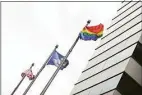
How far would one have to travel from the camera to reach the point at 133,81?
19.8 meters

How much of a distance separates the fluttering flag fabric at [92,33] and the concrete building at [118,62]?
0.93m

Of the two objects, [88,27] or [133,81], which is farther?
[88,27]

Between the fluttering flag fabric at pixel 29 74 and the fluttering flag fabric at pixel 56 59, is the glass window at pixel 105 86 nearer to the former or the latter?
the fluttering flag fabric at pixel 56 59

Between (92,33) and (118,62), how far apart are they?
4.95m

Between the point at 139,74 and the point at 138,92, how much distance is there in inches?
42.1

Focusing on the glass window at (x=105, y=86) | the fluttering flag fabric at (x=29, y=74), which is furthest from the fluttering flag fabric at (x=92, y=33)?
the fluttering flag fabric at (x=29, y=74)

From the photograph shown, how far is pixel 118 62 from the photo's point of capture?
70.8 feet

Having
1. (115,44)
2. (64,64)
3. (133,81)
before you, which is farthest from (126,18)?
(133,81)

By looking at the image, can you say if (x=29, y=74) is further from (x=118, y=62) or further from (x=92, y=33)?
(x=118, y=62)

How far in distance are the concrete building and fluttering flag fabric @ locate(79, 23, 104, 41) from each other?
934 mm

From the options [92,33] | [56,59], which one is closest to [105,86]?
[56,59]

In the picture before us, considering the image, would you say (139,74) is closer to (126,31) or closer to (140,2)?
(126,31)

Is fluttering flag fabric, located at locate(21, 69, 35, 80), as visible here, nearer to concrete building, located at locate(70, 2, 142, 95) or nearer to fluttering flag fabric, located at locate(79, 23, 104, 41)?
concrete building, located at locate(70, 2, 142, 95)

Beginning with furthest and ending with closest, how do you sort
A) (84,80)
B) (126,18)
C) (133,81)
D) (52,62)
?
(126,18) < (52,62) < (84,80) < (133,81)
